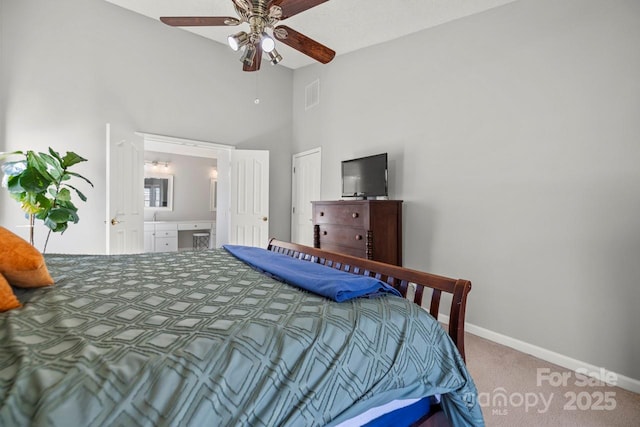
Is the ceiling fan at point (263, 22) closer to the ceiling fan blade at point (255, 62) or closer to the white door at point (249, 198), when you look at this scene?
the ceiling fan blade at point (255, 62)

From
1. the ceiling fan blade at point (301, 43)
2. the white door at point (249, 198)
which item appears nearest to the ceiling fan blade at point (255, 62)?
the ceiling fan blade at point (301, 43)

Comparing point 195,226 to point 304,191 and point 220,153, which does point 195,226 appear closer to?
point 220,153

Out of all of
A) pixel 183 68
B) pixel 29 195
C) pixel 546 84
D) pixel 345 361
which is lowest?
pixel 345 361

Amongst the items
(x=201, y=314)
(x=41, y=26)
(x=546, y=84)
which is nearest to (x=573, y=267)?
(x=546, y=84)

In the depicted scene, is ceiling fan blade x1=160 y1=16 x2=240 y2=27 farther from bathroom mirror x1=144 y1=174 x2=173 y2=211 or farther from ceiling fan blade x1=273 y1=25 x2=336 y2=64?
bathroom mirror x1=144 y1=174 x2=173 y2=211

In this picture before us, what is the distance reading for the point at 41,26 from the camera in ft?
10.6

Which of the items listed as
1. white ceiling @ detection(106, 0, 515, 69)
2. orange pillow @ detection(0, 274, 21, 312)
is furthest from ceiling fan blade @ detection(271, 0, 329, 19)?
orange pillow @ detection(0, 274, 21, 312)

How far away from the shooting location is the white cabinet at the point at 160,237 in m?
5.82

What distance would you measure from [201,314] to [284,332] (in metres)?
0.31

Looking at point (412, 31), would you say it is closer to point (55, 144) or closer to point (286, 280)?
point (286, 280)

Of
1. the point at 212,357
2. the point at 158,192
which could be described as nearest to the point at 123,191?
the point at 158,192

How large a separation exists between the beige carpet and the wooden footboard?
0.90 meters

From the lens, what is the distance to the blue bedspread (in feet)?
3.95

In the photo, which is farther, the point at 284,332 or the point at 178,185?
the point at 178,185
